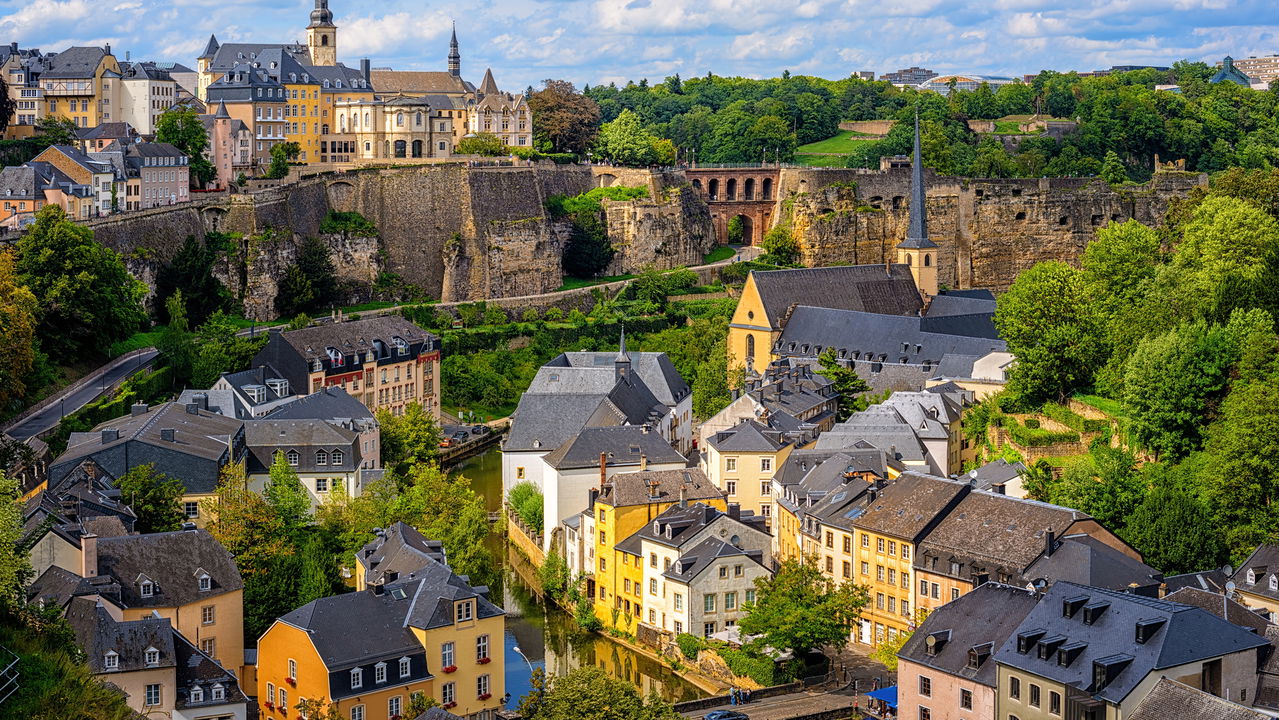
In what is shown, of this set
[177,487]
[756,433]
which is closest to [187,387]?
[177,487]

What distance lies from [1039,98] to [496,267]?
151ft

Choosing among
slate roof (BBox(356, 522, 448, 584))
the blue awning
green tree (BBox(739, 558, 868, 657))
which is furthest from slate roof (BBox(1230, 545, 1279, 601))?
slate roof (BBox(356, 522, 448, 584))

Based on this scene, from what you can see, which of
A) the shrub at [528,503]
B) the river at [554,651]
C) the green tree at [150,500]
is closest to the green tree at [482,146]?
the shrub at [528,503]

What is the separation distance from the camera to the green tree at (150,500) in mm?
42000

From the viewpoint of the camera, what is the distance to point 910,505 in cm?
4197

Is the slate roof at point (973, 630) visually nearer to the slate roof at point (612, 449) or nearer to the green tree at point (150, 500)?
the slate roof at point (612, 449)

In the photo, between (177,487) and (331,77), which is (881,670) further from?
(331,77)

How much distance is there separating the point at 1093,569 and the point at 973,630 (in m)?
3.71

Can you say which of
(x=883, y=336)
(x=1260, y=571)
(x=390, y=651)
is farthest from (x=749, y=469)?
(x=390, y=651)

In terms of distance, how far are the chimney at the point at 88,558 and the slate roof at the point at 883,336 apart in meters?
32.8

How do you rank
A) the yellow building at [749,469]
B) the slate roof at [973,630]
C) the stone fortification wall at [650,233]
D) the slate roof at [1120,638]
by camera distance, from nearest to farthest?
the slate roof at [1120,638] < the slate roof at [973,630] < the yellow building at [749,469] < the stone fortification wall at [650,233]

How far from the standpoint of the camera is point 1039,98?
11300 cm

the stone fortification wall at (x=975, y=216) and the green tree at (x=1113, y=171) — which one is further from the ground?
the green tree at (x=1113, y=171)

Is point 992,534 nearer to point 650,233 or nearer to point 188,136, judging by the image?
point 188,136
